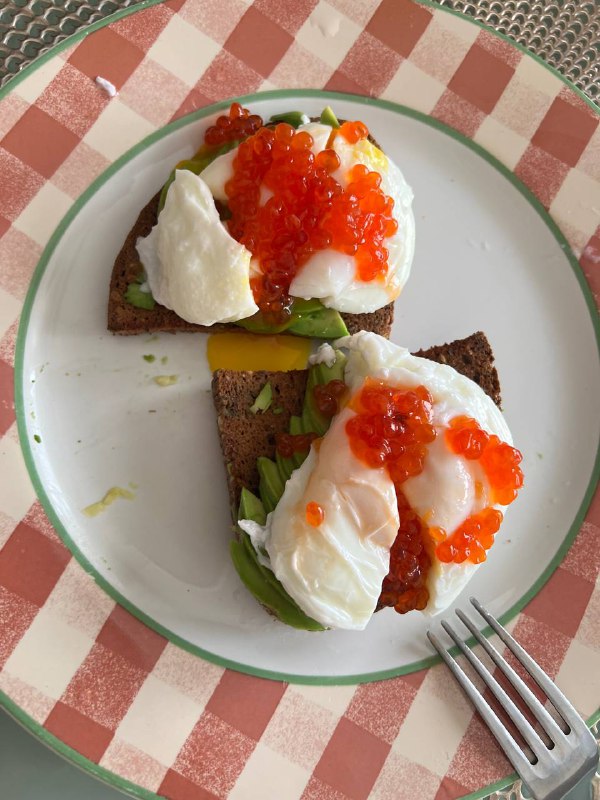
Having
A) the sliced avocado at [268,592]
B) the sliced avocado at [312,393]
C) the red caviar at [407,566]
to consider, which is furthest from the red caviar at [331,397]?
the sliced avocado at [268,592]

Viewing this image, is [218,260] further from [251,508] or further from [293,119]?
[251,508]

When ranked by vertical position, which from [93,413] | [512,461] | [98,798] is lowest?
[98,798]

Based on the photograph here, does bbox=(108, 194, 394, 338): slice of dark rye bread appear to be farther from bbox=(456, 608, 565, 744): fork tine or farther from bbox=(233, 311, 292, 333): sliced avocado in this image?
bbox=(456, 608, 565, 744): fork tine

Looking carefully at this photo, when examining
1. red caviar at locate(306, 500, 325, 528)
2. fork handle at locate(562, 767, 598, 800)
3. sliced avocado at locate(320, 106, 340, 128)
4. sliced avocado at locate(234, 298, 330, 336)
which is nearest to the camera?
red caviar at locate(306, 500, 325, 528)

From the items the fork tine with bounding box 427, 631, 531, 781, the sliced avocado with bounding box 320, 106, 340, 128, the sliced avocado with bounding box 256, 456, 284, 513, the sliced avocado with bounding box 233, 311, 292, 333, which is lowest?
the fork tine with bounding box 427, 631, 531, 781

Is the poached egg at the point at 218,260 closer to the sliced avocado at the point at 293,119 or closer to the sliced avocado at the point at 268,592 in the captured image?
the sliced avocado at the point at 293,119

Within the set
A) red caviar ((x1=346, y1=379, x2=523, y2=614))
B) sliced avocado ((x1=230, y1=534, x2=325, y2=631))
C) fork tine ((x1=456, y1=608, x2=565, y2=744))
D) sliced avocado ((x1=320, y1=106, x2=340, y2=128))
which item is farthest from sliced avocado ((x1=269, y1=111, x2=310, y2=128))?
fork tine ((x1=456, y1=608, x2=565, y2=744))

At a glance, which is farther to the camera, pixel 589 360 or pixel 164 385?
pixel 589 360

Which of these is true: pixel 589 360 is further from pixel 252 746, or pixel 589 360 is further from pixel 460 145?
pixel 252 746

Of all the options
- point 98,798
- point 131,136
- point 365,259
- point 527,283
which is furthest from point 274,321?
point 98,798
